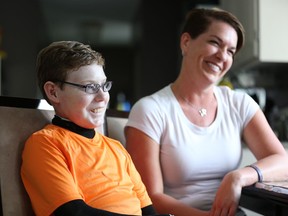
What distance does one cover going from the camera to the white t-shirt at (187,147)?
1.42 meters

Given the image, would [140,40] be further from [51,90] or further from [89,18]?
[51,90]

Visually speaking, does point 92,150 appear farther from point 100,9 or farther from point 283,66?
point 100,9

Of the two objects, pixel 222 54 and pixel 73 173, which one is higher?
pixel 222 54

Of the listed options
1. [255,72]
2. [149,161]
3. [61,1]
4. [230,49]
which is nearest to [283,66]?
[255,72]

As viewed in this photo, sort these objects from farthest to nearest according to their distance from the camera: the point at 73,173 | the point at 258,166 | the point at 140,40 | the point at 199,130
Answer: the point at 140,40 < the point at 199,130 < the point at 258,166 < the point at 73,173

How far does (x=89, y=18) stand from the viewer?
6074mm

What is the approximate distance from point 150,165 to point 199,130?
207 millimetres

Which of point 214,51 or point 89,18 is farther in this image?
point 89,18

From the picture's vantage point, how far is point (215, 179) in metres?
1.47

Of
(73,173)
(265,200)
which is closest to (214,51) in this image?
(265,200)

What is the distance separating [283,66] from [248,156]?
1028 millimetres

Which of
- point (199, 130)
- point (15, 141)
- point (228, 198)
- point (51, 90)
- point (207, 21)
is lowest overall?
point (228, 198)

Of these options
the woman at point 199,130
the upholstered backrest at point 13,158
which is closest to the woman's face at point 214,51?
the woman at point 199,130

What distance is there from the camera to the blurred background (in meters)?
2.74
